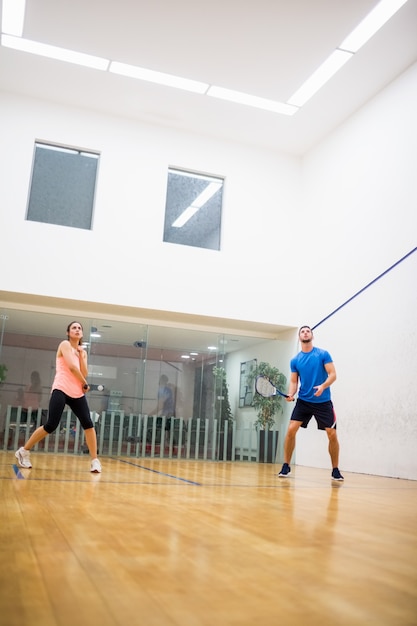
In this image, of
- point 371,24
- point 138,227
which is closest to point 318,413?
point 138,227

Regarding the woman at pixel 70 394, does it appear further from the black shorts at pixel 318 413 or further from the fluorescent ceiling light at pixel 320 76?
A: the fluorescent ceiling light at pixel 320 76

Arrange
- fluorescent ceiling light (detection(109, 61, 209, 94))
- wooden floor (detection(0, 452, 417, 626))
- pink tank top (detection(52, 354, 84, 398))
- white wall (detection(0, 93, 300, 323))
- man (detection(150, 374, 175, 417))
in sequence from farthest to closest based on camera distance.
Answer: man (detection(150, 374, 175, 417)), white wall (detection(0, 93, 300, 323)), fluorescent ceiling light (detection(109, 61, 209, 94)), pink tank top (detection(52, 354, 84, 398)), wooden floor (detection(0, 452, 417, 626))

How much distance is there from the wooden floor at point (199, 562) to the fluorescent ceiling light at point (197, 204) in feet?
16.9

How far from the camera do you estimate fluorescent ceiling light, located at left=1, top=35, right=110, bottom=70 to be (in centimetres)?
602

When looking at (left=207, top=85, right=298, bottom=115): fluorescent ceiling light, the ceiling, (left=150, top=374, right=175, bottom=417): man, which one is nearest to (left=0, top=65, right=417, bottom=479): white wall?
the ceiling

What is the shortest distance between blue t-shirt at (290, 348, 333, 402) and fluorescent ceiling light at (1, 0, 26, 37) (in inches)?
168

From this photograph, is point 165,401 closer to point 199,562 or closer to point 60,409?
point 60,409

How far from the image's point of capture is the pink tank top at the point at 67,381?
3984mm

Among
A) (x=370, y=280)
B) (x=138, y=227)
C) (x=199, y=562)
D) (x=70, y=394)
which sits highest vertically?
(x=138, y=227)

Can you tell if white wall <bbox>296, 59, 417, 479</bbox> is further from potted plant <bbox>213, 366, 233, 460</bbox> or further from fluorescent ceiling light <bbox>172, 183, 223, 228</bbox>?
fluorescent ceiling light <bbox>172, 183, 223, 228</bbox>

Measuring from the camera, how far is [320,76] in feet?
20.7

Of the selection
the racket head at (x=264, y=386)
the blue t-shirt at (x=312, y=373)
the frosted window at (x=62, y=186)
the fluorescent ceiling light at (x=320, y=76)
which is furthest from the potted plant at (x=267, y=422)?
the fluorescent ceiling light at (x=320, y=76)

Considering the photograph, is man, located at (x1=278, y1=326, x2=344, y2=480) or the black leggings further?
man, located at (x1=278, y1=326, x2=344, y2=480)

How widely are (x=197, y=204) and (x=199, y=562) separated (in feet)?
21.5
